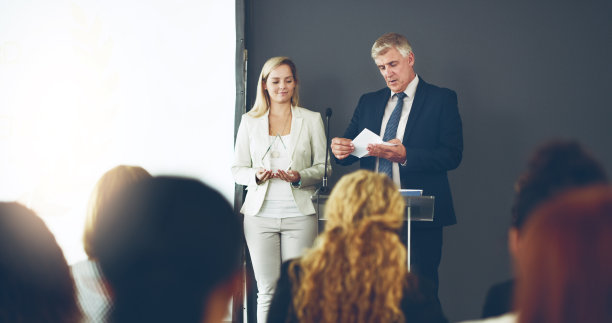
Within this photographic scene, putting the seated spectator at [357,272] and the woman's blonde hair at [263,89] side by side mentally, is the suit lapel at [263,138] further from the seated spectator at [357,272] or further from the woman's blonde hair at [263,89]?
the seated spectator at [357,272]

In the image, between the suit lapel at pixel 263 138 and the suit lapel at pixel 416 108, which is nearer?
the suit lapel at pixel 416 108

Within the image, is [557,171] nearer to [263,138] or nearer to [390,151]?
[390,151]

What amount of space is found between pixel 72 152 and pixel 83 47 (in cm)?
74

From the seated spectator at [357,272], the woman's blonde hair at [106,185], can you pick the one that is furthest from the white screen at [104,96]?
the seated spectator at [357,272]

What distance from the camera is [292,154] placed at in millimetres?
3662

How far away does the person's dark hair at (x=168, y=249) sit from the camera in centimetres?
107

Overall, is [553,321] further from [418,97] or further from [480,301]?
[480,301]

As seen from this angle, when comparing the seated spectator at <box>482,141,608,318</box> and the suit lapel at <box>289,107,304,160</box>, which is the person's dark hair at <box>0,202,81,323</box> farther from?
the suit lapel at <box>289,107,304,160</box>

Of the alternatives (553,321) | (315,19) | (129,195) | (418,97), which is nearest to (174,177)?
(129,195)

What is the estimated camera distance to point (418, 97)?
11.2 ft

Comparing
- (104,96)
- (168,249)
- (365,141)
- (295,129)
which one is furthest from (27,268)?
(104,96)

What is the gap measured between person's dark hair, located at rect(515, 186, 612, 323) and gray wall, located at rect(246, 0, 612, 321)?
3.36m

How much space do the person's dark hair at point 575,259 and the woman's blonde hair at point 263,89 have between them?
302cm

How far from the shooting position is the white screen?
4.07 metres
